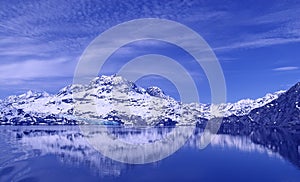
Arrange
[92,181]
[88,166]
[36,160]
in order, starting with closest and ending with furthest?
[92,181] → [88,166] → [36,160]

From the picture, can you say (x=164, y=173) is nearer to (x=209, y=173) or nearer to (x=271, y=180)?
(x=209, y=173)

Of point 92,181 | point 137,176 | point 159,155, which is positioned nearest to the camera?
point 92,181

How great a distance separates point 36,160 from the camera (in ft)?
368

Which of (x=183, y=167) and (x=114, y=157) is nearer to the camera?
(x=183, y=167)

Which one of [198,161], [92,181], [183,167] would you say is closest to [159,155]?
[198,161]

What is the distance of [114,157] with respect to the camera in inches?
4685

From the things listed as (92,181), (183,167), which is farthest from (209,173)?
(92,181)

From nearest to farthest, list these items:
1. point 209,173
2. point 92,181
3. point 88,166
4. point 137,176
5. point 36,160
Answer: point 92,181 → point 137,176 → point 209,173 → point 88,166 → point 36,160

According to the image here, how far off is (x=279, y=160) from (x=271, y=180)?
37386mm

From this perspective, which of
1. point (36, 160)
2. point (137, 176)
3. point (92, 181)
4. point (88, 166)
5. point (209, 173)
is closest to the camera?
point (92, 181)

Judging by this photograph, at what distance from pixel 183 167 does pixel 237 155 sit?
40093 millimetres

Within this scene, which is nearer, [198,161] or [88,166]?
[88,166]

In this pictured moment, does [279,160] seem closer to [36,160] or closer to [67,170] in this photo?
[67,170]

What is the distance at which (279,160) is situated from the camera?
386ft
